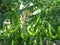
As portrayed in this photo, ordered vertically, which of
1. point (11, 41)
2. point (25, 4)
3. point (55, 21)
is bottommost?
point (11, 41)

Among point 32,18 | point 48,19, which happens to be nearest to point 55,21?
point 48,19

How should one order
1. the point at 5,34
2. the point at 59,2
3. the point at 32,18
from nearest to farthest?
1. the point at 59,2
2. the point at 5,34
3. the point at 32,18

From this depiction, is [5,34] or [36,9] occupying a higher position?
[36,9]

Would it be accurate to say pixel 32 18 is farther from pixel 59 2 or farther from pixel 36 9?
pixel 59 2

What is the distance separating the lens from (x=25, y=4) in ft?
4.39

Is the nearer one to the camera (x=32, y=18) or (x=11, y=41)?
(x=11, y=41)

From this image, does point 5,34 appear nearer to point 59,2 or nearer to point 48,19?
point 48,19

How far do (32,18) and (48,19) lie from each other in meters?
0.13

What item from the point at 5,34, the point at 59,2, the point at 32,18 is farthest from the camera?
the point at 32,18

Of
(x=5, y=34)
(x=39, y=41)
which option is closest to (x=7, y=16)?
(x=5, y=34)

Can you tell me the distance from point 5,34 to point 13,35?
54 millimetres

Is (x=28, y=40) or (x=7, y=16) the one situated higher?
(x=7, y=16)

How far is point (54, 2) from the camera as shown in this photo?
1333mm

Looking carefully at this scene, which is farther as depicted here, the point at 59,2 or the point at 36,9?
the point at 36,9
